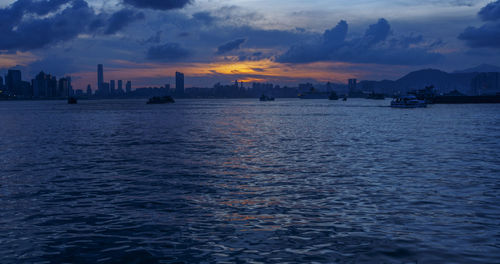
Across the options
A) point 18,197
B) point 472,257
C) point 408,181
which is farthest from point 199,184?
point 472,257

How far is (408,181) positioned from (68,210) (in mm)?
16786

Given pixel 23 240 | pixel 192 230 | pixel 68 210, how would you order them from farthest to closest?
pixel 68 210 < pixel 192 230 < pixel 23 240

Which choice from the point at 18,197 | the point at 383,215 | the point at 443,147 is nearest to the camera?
the point at 383,215

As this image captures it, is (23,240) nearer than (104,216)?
Yes

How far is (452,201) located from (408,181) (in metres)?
4.45

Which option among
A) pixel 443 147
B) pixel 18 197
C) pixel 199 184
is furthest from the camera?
pixel 443 147

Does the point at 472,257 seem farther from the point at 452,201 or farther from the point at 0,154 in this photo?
the point at 0,154

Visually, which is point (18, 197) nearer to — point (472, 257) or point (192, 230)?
point (192, 230)

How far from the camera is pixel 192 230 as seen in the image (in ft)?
43.2

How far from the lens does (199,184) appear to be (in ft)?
69.6

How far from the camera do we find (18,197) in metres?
18.4

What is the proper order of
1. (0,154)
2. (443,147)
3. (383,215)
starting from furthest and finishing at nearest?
(443,147)
(0,154)
(383,215)

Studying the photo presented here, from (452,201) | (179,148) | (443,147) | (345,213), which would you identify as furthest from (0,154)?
(443,147)

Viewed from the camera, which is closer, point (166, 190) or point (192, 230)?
point (192, 230)
